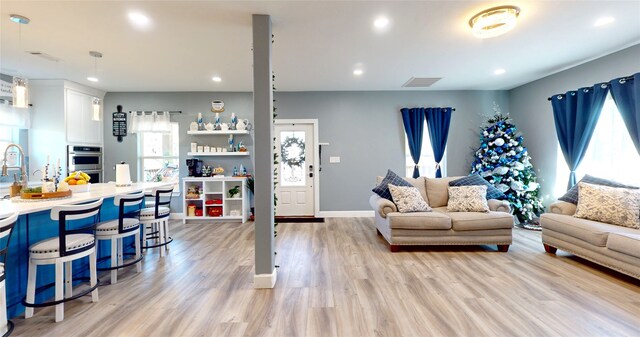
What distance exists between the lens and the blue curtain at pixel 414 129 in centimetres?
589

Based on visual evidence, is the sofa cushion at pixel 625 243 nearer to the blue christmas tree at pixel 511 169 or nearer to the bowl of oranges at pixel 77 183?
the blue christmas tree at pixel 511 169

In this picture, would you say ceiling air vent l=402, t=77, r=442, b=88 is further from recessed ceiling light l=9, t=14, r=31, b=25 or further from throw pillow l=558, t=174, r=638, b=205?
recessed ceiling light l=9, t=14, r=31, b=25

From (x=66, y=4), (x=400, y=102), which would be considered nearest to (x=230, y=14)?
(x=66, y=4)

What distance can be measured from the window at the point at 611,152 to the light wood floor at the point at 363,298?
1.58 metres

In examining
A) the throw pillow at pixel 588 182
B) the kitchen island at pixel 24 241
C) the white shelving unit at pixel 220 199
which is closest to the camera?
the kitchen island at pixel 24 241

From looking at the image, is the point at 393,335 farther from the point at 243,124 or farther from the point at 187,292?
the point at 243,124

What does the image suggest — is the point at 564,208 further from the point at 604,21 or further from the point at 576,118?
the point at 604,21

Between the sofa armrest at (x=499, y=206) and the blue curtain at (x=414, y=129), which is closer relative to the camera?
the sofa armrest at (x=499, y=206)

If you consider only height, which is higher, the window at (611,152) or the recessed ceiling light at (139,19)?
the recessed ceiling light at (139,19)

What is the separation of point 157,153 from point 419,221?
216 inches

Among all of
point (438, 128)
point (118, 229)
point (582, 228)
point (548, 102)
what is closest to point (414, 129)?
point (438, 128)

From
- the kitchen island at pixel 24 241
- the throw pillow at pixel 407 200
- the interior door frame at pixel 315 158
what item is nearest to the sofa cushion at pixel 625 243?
the throw pillow at pixel 407 200

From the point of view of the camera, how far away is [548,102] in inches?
198

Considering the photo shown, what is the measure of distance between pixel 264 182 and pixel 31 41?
3458mm
